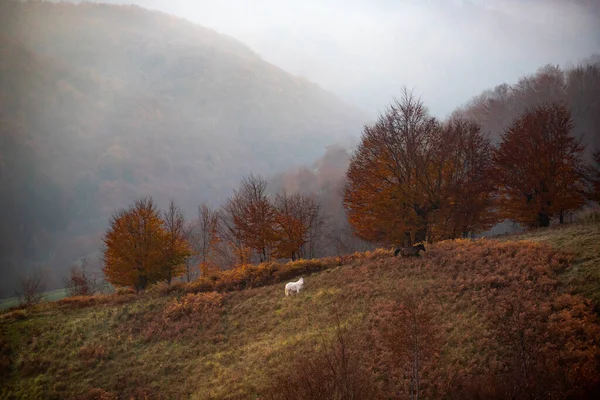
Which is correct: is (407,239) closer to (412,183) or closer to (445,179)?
(412,183)

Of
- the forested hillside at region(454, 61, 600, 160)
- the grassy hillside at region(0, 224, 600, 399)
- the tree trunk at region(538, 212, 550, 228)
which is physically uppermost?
the forested hillside at region(454, 61, 600, 160)

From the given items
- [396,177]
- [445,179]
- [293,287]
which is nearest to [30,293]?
[293,287]

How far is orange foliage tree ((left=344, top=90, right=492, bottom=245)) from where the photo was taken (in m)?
25.8

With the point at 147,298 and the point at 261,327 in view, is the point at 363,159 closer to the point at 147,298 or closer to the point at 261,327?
the point at 261,327

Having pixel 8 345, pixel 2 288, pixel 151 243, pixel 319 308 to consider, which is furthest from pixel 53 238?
pixel 319 308

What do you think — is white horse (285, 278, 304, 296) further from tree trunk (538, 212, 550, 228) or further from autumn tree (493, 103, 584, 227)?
tree trunk (538, 212, 550, 228)

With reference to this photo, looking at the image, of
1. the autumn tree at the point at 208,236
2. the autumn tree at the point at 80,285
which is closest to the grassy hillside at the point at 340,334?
the autumn tree at the point at 208,236

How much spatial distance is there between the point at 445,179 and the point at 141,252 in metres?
32.0

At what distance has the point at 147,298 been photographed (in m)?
26.1

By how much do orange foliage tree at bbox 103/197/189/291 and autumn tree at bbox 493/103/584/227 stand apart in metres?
35.2

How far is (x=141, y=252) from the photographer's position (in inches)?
1373

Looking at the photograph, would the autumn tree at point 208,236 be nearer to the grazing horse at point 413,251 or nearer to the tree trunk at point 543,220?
the grazing horse at point 413,251

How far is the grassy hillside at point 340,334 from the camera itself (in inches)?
339

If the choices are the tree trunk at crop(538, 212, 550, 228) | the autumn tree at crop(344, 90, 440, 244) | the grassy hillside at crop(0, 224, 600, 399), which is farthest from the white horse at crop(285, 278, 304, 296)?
the tree trunk at crop(538, 212, 550, 228)
